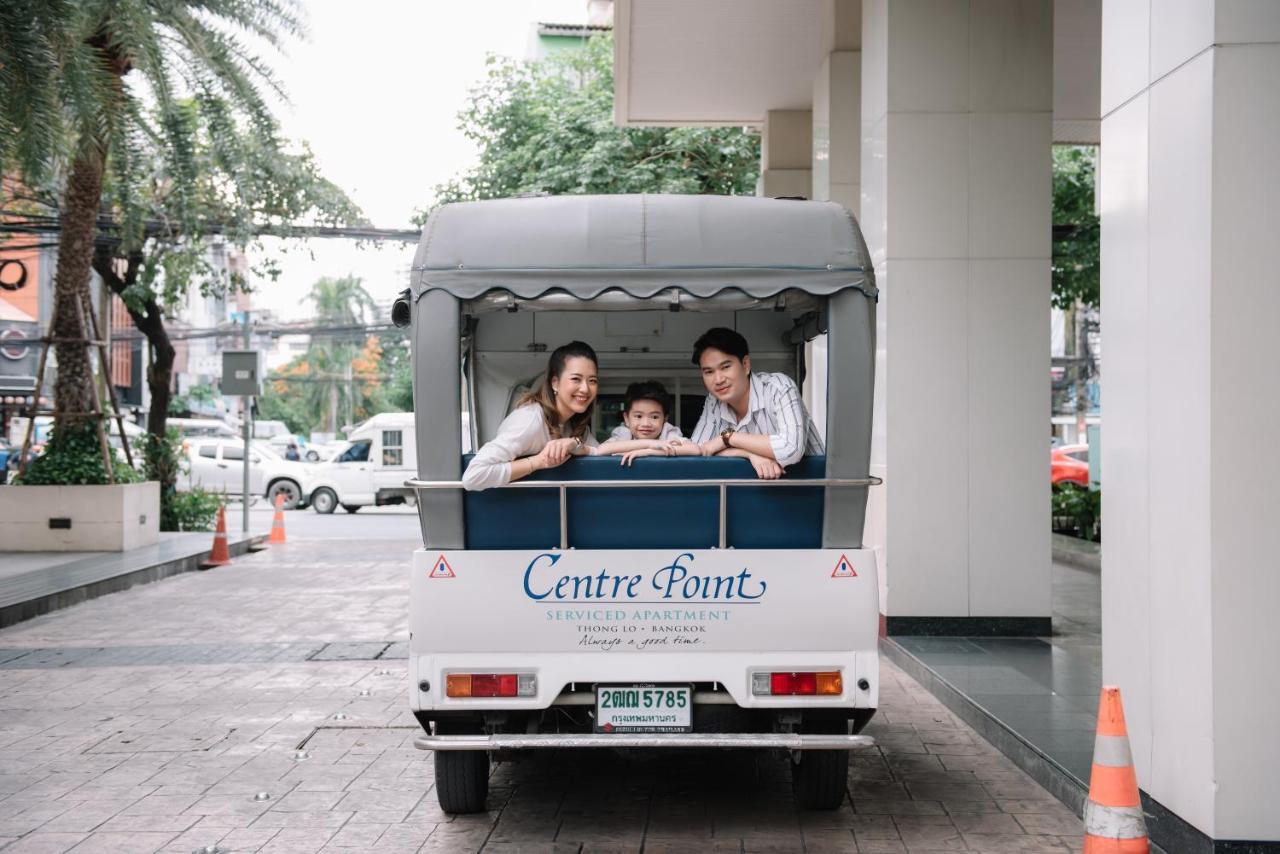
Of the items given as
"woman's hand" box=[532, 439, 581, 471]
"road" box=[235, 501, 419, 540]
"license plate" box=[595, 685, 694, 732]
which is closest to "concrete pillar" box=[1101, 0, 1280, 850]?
"license plate" box=[595, 685, 694, 732]

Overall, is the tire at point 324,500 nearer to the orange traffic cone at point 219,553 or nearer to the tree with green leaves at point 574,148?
the tree with green leaves at point 574,148

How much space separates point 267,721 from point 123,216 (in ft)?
39.4

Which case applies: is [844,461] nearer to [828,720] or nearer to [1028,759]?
[828,720]

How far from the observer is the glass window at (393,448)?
100ft

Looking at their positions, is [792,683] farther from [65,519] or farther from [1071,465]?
[1071,465]

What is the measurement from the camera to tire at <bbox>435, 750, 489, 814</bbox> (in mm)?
5551

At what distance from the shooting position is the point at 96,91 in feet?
39.3

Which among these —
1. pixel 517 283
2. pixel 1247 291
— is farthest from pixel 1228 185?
pixel 517 283

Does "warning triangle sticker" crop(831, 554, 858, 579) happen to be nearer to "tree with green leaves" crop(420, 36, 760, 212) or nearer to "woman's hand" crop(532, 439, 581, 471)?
"woman's hand" crop(532, 439, 581, 471)

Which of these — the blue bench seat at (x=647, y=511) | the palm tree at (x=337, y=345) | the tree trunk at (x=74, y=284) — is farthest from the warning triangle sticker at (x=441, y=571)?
the palm tree at (x=337, y=345)

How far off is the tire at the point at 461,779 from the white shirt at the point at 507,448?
47.6 inches

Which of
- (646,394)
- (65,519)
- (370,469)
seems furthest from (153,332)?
(646,394)

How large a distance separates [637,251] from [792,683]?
6.28 ft

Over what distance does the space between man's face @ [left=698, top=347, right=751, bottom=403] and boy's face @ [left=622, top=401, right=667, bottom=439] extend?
0.34 metres
